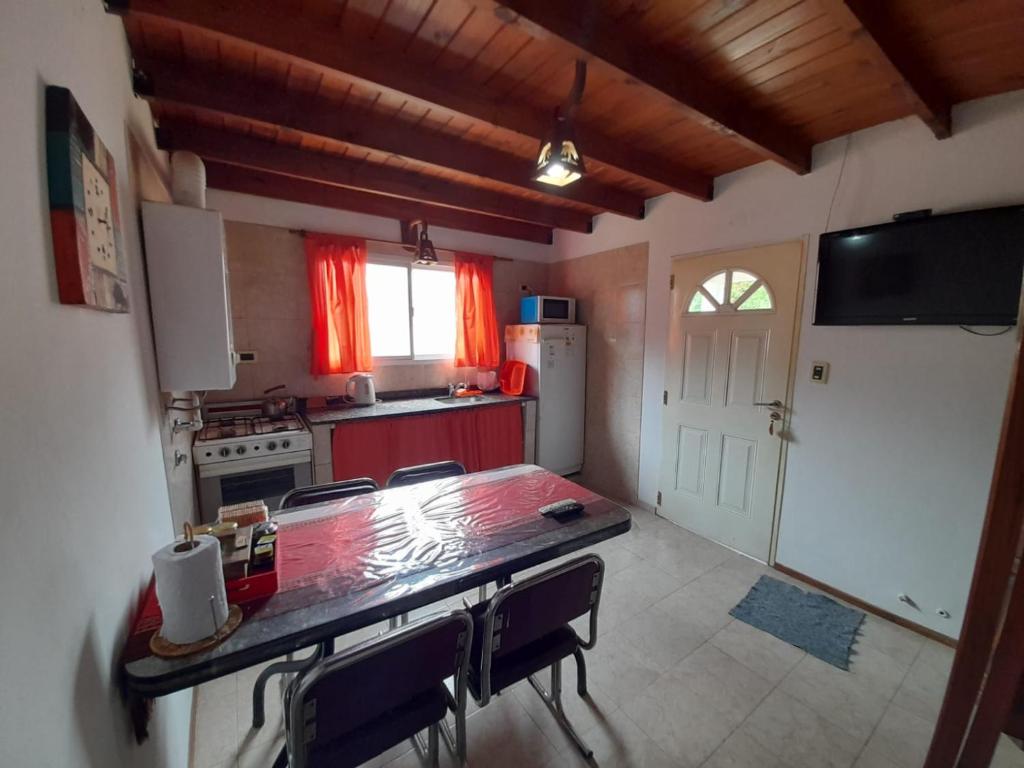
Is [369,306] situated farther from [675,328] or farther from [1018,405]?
[1018,405]

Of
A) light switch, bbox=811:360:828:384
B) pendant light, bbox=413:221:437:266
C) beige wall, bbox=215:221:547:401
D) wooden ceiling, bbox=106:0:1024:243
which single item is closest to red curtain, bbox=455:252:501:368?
pendant light, bbox=413:221:437:266

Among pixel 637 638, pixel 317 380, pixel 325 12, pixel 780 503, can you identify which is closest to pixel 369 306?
pixel 317 380

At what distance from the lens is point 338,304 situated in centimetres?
299

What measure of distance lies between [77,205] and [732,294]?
2.96 metres

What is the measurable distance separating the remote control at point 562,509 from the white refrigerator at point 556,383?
2007mm

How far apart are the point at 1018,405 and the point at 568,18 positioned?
1.52 m

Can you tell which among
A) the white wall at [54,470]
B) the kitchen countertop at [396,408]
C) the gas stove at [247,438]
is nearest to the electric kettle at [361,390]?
the kitchen countertop at [396,408]

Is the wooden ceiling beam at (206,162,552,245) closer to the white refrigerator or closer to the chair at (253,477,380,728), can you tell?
the white refrigerator

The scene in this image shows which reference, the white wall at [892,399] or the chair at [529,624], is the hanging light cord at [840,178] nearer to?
the white wall at [892,399]

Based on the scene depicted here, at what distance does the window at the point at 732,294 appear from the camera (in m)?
2.46

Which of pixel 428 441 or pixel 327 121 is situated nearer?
pixel 327 121

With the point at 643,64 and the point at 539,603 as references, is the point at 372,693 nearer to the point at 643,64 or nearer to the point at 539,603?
the point at 539,603

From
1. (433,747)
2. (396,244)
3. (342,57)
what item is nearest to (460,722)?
(433,747)

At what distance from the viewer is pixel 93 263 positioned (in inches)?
32.5
